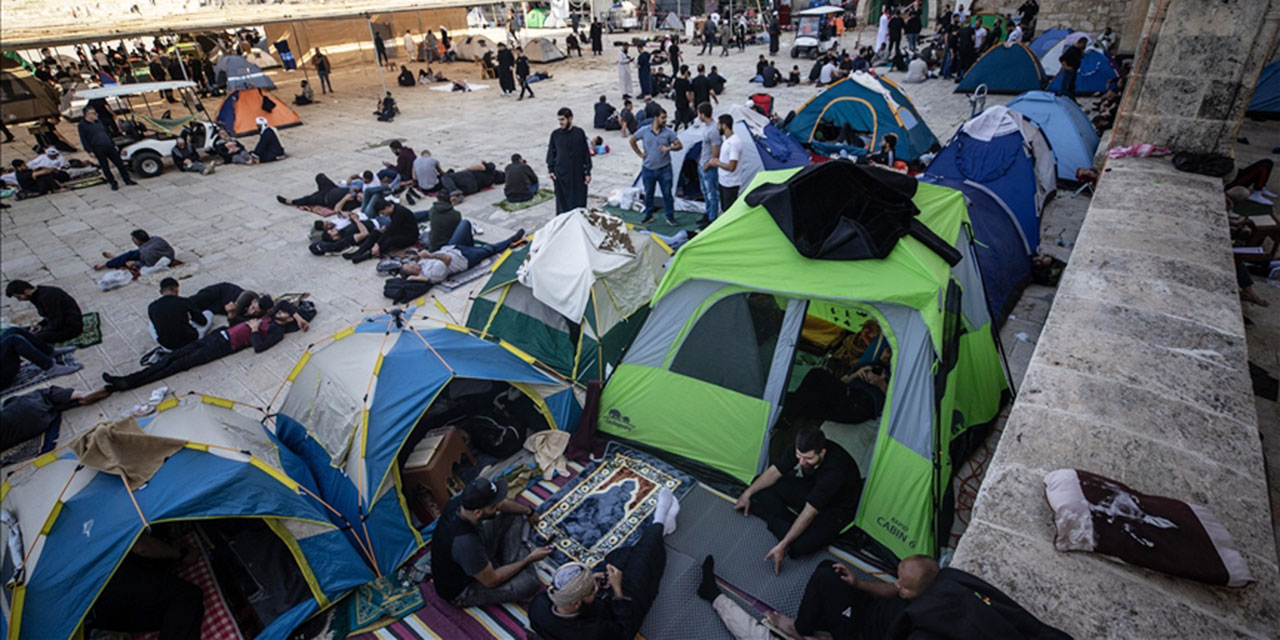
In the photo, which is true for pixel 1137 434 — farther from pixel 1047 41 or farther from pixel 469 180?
pixel 1047 41

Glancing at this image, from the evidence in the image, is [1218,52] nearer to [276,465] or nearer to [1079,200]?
[1079,200]

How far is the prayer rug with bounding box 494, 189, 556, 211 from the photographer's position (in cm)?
1105

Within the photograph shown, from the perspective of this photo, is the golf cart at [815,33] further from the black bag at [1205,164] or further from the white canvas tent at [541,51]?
the black bag at [1205,164]

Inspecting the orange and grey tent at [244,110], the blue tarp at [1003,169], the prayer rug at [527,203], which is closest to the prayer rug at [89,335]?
the prayer rug at [527,203]

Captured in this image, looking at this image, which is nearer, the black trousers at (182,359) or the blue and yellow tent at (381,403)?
the blue and yellow tent at (381,403)

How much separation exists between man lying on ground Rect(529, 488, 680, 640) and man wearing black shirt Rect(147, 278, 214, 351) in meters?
6.13

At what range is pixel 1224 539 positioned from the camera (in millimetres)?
2592

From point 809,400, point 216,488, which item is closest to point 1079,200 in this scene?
point 809,400

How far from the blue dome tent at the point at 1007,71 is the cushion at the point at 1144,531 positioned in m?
17.6

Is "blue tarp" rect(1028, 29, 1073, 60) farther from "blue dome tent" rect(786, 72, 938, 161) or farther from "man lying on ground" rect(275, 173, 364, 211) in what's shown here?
"man lying on ground" rect(275, 173, 364, 211)

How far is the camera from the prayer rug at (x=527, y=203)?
11.0m

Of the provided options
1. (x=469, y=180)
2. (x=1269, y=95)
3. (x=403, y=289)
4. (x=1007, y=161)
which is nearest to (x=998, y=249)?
(x=1007, y=161)

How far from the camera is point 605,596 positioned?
3686mm

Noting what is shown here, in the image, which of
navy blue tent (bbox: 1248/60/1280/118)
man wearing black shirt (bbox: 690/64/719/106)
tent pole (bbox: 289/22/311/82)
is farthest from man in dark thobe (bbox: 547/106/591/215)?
tent pole (bbox: 289/22/311/82)
